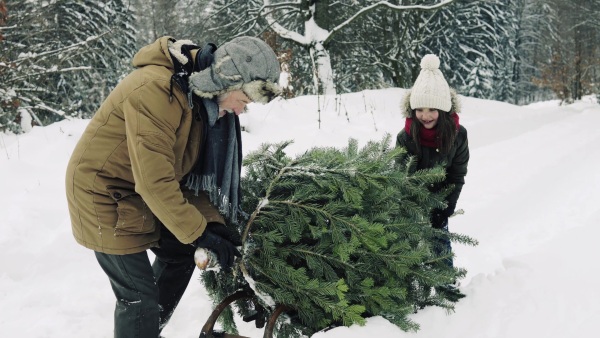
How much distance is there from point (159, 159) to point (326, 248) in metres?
1.00

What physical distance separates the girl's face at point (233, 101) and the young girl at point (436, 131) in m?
1.47

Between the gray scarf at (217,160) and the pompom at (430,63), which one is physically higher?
the pompom at (430,63)

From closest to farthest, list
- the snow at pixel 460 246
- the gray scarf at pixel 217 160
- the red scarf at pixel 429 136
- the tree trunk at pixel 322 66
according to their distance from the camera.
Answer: the gray scarf at pixel 217 160
the snow at pixel 460 246
the red scarf at pixel 429 136
the tree trunk at pixel 322 66

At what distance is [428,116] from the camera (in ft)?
10.9

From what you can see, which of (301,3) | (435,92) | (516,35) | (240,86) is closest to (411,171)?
(435,92)

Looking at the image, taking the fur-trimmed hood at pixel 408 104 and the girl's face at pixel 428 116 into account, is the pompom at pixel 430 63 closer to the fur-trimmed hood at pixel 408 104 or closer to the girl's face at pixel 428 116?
the fur-trimmed hood at pixel 408 104

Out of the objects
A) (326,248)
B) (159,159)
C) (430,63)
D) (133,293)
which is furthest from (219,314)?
(430,63)

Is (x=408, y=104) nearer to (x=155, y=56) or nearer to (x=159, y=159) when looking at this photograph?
(x=155, y=56)

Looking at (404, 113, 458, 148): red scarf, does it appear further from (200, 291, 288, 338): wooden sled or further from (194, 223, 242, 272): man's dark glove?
(194, 223, 242, 272): man's dark glove

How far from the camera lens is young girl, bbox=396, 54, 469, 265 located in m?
3.27

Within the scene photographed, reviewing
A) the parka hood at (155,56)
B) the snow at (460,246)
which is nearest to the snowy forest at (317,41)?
the snow at (460,246)

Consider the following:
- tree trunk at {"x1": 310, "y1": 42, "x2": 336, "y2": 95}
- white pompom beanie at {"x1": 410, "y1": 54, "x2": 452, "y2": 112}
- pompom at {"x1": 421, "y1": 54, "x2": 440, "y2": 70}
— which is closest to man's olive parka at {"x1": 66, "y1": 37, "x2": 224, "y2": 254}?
white pompom beanie at {"x1": 410, "y1": 54, "x2": 452, "y2": 112}

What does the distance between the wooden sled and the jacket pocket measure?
1.91 feet

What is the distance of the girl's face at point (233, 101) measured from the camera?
7.30 feet
